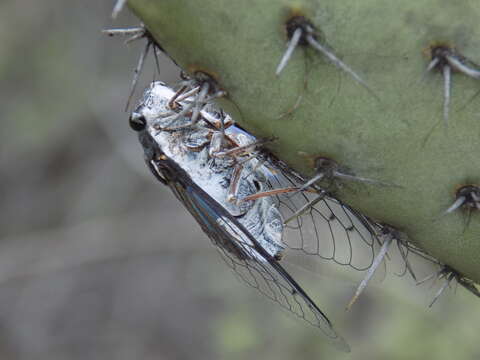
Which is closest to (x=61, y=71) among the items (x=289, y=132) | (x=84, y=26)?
(x=84, y=26)

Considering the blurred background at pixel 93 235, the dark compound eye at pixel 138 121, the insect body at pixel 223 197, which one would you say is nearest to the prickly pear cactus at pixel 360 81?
the insect body at pixel 223 197

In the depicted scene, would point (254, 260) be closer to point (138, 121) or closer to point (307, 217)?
point (307, 217)

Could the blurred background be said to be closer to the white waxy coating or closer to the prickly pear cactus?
the white waxy coating

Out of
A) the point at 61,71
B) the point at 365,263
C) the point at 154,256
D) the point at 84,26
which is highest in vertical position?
the point at 365,263

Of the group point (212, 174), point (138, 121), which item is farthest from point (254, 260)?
point (138, 121)

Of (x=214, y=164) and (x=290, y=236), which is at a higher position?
(x=214, y=164)

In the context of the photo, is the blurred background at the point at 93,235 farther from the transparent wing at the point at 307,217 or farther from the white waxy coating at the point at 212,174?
the white waxy coating at the point at 212,174

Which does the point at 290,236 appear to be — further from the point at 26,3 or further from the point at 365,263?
the point at 26,3
